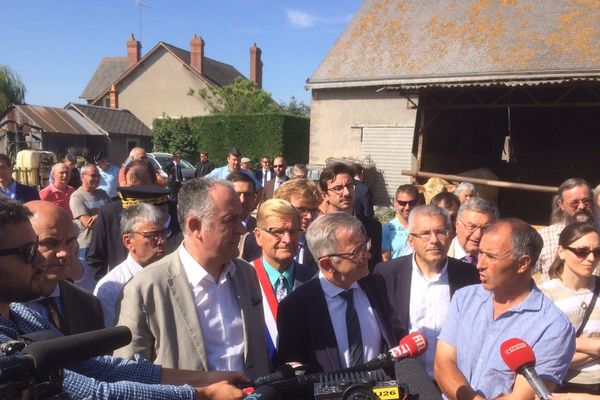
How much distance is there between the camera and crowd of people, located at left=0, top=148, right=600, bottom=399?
2031mm

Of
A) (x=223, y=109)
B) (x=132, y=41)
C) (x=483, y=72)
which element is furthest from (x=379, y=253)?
(x=132, y=41)

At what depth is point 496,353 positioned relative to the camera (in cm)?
253

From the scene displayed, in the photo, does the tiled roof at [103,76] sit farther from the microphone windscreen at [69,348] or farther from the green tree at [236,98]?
the microphone windscreen at [69,348]

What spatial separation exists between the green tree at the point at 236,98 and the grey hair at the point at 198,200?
1176 inches

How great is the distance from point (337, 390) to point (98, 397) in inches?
30.6

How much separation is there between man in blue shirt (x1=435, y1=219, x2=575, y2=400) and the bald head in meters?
2.05

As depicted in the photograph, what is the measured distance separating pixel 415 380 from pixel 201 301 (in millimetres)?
1115

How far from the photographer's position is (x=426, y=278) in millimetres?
3414

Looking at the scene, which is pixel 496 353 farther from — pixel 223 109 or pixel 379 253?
pixel 223 109

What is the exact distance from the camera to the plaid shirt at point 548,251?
3.98 metres

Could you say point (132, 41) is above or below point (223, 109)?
above

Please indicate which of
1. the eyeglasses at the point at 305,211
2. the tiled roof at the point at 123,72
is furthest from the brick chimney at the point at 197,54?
the eyeglasses at the point at 305,211

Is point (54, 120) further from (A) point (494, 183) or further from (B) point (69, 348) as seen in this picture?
(B) point (69, 348)

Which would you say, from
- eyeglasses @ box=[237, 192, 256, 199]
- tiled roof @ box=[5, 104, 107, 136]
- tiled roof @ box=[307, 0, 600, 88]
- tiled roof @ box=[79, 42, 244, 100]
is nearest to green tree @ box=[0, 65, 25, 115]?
tiled roof @ box=[79, 42, 244, 100]
